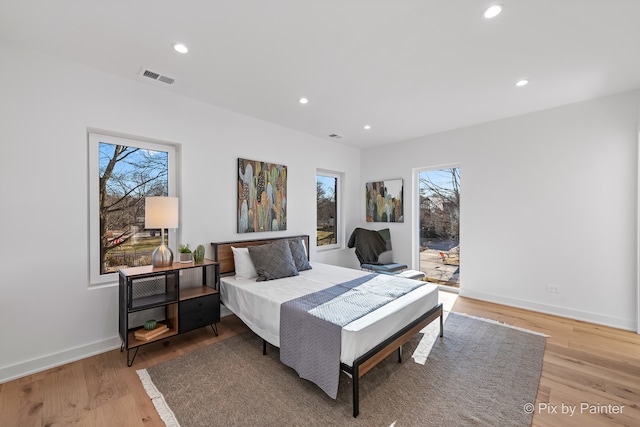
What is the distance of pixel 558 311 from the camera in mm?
3451

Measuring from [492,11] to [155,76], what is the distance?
2.90 meters

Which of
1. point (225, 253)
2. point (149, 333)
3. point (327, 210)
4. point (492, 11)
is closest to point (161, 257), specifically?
point (149, 333)

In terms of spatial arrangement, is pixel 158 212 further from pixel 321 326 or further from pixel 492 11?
pixel 492 11

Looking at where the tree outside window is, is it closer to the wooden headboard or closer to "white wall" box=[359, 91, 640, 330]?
the wooden headboard

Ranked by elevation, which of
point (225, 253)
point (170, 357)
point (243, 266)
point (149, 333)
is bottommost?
point (170, 357)

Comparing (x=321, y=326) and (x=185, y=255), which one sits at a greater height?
(x=185, y=255)

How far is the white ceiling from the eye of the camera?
1.79 meters

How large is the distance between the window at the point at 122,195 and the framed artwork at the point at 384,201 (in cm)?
354

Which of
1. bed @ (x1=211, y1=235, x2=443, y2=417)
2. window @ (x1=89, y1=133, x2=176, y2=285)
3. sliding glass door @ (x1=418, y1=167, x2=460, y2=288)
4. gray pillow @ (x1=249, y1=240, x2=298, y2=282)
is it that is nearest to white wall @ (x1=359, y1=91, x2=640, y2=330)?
sliding glass door @ (x1=418, y1=167, x2=460, y2=288)

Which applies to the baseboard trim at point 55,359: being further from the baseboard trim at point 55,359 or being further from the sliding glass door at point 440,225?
the sliding glass door at point 440,225

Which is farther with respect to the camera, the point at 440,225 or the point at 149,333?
the point at 440,225

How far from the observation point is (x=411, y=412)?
180 cm

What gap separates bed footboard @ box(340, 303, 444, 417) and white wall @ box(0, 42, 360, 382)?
212 cm

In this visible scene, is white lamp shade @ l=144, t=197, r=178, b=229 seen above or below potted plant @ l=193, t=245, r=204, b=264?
above
